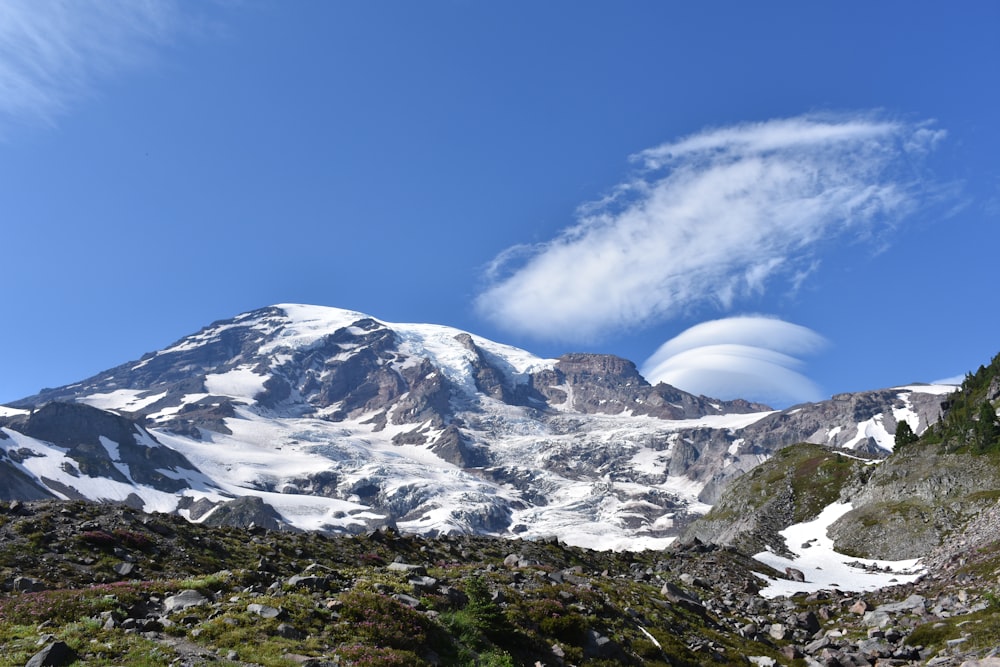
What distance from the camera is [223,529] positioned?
52.4 m

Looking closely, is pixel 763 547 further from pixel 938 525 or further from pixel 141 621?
pixel 141 621

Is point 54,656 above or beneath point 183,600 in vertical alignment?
beneath

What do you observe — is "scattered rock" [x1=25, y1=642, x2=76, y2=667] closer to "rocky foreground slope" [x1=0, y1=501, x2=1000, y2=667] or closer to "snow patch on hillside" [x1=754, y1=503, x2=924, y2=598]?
"rocky foreground slope" [x1=0, y1=501, x2=1000, y2=667]

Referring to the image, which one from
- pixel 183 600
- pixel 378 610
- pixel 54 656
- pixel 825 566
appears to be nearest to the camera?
pixel 54 656

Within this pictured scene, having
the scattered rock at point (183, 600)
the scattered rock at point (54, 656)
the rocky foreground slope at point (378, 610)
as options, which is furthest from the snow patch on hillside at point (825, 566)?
the scattered rock at point (54, 656)

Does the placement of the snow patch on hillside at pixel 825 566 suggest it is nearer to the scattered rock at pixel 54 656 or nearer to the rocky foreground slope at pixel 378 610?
the rocky foreground slope at pixel 378 610

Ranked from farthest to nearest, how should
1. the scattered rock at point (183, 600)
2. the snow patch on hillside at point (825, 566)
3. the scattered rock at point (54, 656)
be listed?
the snow patch on hillside at point (825, 566), the scattered rock at point (183, 600), the scattered rock at point (54, 656)

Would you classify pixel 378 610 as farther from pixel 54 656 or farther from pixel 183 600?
pixel 54 656

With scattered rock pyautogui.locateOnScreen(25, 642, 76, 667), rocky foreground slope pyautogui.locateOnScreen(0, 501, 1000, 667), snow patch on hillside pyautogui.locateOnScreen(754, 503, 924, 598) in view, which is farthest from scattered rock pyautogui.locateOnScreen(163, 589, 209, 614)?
snow patch on hillside pyautogui.locateOnScreen(754, 503, 924, 598)

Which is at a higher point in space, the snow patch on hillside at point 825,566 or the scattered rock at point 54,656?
the snow patch on hillside at point 825,566

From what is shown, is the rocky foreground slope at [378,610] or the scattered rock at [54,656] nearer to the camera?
the scattered rock at [54,656]

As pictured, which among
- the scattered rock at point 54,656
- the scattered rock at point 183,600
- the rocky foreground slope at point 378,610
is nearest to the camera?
the scattered rock at point 54,656

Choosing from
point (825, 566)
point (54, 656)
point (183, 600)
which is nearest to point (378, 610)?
point (183, 600)

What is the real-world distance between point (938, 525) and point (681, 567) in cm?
4401
